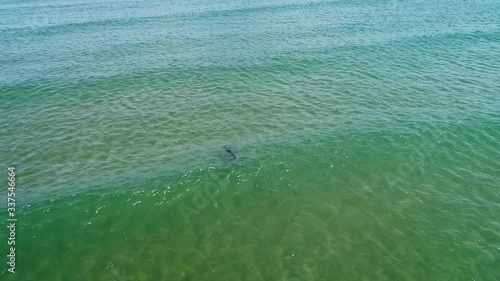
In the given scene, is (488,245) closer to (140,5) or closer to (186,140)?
(186,140)

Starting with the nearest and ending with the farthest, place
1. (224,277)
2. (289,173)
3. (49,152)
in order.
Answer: (224,277), (289,173), (49,152)

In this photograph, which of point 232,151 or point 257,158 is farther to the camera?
point 232,151

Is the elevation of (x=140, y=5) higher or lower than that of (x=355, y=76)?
higher

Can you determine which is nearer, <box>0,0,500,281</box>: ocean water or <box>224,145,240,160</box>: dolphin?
<box>0,0,500,281</box>: ocean water

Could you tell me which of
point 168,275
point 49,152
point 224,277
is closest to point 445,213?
point 224,277

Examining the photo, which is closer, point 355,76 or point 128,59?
point 355,76

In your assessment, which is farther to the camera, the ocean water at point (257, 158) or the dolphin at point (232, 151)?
the dolphin at point (232, 151)

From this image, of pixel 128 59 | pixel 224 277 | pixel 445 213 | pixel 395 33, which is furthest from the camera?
pixel 395 33

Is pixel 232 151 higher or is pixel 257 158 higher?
pixel 232 151
